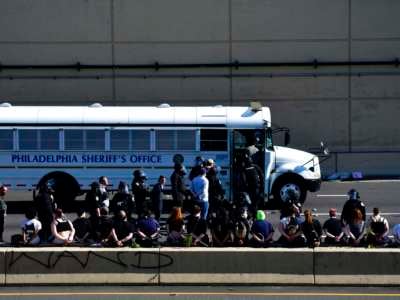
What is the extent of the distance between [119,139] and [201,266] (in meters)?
10.1

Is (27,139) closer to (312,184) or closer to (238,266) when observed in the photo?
(312,184)

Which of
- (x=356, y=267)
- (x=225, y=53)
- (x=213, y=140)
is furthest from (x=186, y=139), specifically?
(x=225, y=53)

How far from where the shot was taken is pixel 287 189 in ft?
79.4

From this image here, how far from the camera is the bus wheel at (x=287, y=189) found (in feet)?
79.2

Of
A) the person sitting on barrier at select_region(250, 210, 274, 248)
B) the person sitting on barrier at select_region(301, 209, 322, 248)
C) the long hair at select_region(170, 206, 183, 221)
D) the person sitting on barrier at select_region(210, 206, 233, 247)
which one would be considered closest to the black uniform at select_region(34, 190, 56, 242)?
the long hair at select_region(170, 206, 183, 221)

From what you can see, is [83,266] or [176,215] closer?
[83,266]

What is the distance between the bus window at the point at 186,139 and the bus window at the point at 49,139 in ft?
9.61

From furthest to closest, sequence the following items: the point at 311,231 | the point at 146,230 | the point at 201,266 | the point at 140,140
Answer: the point at 140,140, the point at 146,230, the point at 311,231, the point at 201,266

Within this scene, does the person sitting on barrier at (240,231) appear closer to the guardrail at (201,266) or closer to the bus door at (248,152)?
the guardrail at (201,266)

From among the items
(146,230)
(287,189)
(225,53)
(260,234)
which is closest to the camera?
(260,234)

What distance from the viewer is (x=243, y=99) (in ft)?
112

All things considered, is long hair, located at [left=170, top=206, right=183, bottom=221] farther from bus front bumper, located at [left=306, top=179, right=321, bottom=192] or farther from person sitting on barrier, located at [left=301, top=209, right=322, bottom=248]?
bus front bumper, located at [left=306, top=179, right=321, bottom=192]
